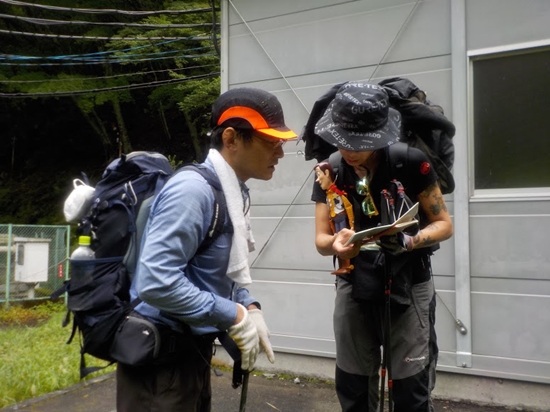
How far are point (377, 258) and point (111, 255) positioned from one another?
1.29 m

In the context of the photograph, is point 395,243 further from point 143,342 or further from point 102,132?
point 102,132

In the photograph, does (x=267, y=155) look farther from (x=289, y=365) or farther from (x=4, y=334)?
(x=4, y=334)

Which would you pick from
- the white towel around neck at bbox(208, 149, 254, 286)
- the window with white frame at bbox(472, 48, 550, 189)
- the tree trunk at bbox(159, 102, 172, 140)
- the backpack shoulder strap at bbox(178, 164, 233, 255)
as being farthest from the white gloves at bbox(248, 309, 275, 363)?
the tree trunk at bbox(159, 102, 172, 140)

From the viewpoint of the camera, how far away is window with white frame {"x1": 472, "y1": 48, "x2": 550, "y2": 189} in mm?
4211

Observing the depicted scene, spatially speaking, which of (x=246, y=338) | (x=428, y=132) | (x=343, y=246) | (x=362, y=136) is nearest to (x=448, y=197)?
(x=428, y=132)

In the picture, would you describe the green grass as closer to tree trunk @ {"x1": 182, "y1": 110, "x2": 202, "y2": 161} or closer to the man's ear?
the man's ear

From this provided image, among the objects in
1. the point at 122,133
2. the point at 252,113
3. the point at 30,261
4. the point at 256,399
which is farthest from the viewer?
the point at 122,133

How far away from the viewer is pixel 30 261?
33.0 feet

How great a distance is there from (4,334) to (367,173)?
7.04m

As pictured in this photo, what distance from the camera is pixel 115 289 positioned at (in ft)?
6.14

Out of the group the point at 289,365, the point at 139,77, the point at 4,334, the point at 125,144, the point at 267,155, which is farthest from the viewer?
the point at 125,144

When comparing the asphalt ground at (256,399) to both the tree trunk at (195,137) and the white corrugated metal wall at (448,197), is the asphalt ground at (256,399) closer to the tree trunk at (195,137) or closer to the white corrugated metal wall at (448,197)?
the white corrugated metal wall at (448,197)

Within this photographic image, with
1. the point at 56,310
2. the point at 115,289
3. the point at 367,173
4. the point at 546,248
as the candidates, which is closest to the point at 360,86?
the point at 367,173

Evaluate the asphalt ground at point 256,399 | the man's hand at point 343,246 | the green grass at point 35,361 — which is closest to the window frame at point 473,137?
the asphalt ground at point 256,399
